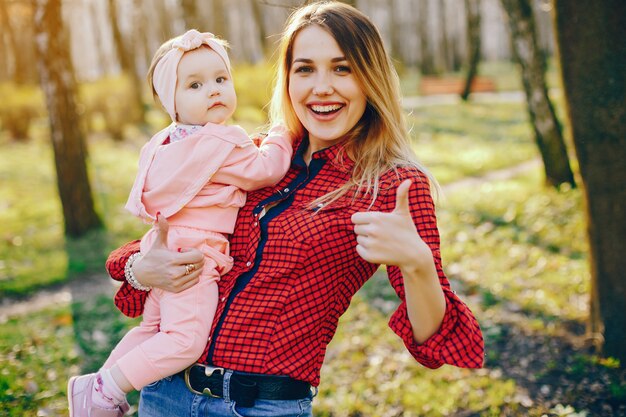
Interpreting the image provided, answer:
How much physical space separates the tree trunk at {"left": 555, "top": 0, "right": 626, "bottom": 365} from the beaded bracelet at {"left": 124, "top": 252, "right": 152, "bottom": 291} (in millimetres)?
3093

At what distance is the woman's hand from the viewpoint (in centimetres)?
216

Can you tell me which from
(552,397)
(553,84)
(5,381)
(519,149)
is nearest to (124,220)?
(5,381)

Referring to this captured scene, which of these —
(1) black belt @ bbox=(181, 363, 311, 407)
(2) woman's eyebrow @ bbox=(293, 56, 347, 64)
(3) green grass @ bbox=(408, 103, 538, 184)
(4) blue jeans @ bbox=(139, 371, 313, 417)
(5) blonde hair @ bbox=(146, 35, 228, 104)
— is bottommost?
(3) green grass @ bbox=(408, 103, 538, 184)

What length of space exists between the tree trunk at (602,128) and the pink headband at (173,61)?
8.48 ft

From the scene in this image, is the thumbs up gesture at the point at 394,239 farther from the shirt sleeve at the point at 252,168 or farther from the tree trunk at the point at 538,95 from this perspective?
the tree trunk at the point at 538,95

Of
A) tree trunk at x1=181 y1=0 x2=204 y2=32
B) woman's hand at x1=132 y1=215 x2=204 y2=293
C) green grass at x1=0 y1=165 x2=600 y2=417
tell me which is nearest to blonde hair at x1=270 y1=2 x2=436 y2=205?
woman's hand at x1=132 y1=215 x2=204 y2=293

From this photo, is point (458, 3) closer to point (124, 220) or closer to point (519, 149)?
point (519, 149)

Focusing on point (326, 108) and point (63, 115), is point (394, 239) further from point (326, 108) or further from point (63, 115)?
point (63, 115)

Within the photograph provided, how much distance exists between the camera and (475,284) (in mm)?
6406

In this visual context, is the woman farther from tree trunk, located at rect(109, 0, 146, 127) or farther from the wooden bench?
the wooden bench

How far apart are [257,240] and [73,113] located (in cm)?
736

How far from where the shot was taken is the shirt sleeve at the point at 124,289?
7.99 ft

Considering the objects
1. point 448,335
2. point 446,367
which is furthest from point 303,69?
point 446,367

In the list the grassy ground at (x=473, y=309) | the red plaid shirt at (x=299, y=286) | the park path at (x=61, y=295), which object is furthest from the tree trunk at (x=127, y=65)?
the red plaid shirt at (x=299, y=286)
